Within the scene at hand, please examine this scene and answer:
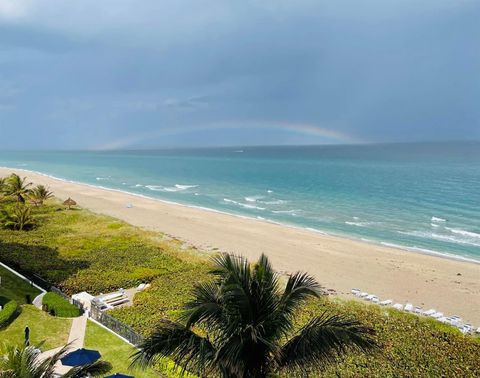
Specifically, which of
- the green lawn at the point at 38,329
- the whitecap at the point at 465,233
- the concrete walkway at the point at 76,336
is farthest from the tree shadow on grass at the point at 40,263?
the whitecap at the point at 465,233

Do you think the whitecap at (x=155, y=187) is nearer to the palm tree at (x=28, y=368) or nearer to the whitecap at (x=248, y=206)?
the whitecap at (x=248, y=206)

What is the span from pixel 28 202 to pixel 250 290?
156 feet

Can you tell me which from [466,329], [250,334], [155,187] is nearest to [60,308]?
[250,334]

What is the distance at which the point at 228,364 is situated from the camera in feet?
22.0

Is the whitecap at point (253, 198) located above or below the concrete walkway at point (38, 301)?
above

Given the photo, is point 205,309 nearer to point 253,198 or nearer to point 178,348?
point 178,348

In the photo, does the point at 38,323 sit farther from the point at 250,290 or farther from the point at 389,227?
the point at 389,227

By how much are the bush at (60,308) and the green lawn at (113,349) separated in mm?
1124

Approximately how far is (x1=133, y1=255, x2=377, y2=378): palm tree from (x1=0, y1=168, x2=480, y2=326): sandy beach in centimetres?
1736

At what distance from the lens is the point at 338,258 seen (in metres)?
31.9

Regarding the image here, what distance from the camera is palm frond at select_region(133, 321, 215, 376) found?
276 inches

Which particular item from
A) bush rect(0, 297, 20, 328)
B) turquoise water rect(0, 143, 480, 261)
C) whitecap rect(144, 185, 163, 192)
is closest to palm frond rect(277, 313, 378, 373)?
bush rect(0, 297, 20, 328)

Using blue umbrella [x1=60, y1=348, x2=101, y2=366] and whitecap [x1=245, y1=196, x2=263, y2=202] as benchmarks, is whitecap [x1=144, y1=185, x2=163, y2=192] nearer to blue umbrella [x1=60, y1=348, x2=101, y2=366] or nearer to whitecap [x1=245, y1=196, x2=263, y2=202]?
whitecap [x1=245, y1=196, x2=263, y2=202]

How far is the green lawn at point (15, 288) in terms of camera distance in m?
18.9
